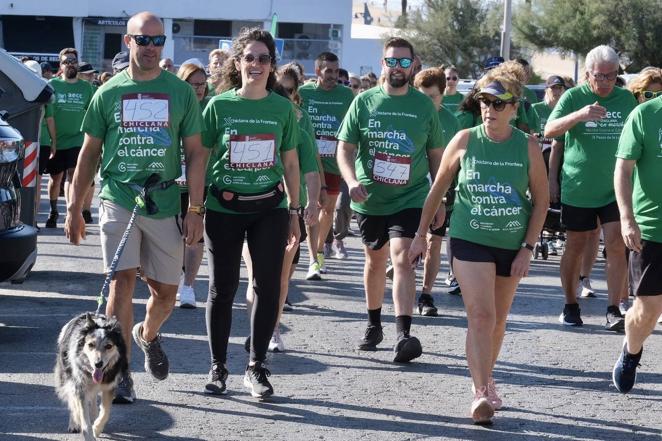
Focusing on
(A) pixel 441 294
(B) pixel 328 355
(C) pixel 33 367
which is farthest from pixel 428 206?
(A) pixel 441 294

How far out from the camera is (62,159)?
51.1ft

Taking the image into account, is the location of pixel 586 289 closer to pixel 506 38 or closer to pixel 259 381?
pixel 259 381

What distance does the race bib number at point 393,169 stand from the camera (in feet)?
28.3

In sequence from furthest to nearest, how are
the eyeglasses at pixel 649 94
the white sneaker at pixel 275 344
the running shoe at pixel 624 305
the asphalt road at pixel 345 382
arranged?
the running shoe at pixel 624 305 < the eyeglasses at pixel 649 94 < the white sneaker at pixel 275 344 < the asphalt road at pixel 345 382

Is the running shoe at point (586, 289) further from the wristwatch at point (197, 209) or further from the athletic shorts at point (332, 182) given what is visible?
the wristwatch at point (197, 209)

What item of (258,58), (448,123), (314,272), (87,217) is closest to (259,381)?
(258,58)

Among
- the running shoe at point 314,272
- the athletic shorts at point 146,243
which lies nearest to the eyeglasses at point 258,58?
the athletic shorts at point 146,243

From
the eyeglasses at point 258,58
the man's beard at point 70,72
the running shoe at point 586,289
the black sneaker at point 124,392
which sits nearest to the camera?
the black sneaker at point 124,392

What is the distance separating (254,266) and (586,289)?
5.30 m

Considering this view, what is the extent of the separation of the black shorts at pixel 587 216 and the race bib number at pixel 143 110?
14.2 feet

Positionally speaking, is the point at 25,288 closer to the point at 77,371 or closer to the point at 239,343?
the point at 239,343

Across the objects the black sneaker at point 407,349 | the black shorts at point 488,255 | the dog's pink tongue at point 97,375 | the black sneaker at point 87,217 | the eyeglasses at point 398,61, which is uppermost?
the eyeglasses at point 398,61

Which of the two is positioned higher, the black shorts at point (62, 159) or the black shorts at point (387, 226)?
the black shorts at point (387, 226)

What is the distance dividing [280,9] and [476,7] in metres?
9.96
